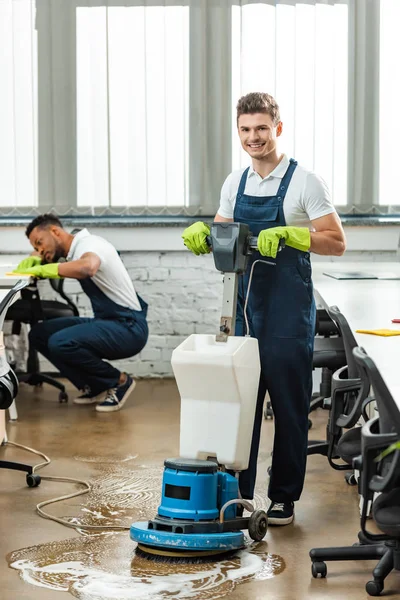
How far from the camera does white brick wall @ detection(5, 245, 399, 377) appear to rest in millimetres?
6652

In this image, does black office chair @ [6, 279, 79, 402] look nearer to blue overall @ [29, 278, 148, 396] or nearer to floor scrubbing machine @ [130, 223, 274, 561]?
blue overall @ [29, 278, 148, 396]

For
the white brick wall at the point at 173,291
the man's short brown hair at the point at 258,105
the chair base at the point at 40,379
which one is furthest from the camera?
the white brick wall at the point at 173,291

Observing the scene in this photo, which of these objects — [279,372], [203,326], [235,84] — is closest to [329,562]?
[279,372]

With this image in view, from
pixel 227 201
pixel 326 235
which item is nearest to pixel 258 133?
pixel 227 201

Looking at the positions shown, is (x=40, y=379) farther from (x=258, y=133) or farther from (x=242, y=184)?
(x=258, y=133)

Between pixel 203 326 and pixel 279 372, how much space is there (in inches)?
125

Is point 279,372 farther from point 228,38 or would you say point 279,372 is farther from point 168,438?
point 228,38

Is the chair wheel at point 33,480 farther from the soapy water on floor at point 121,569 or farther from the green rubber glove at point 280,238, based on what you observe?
the green rubber glove at point 280,238

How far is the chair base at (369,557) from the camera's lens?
2.91 meters

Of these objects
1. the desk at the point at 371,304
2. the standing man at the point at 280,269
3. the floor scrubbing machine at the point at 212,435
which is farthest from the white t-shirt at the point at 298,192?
the desk at the point at 371,304

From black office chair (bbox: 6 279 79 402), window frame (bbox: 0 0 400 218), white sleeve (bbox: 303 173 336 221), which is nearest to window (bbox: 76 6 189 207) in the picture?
window frame (bbox: 0 0 400 218)

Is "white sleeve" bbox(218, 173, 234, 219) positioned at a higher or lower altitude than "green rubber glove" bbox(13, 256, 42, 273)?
higher

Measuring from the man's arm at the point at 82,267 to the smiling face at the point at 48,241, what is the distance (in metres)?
0.20

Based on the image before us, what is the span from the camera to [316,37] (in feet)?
21.2
